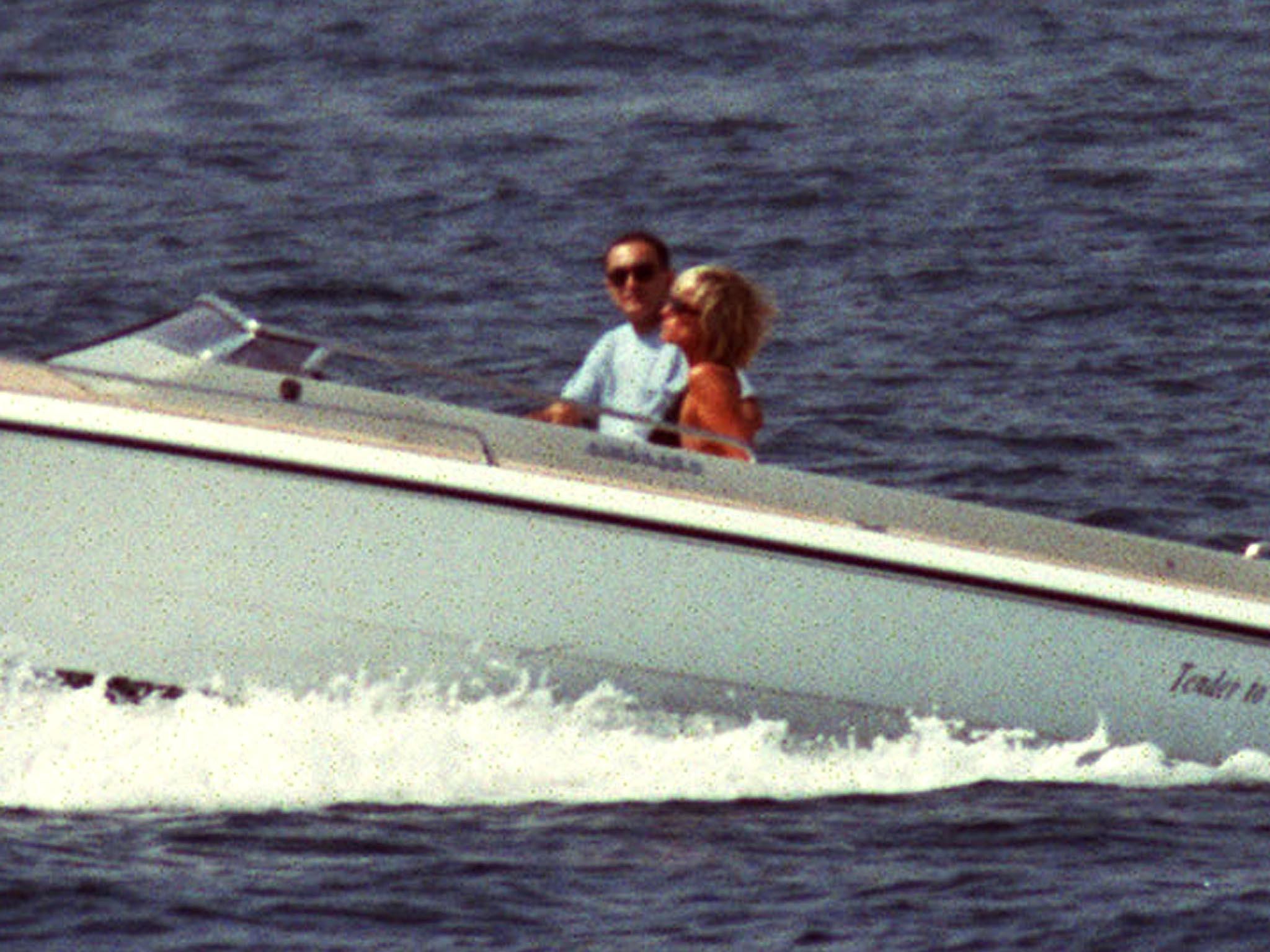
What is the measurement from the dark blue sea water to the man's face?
1.21 meters

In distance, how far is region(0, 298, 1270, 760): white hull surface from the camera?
7785 millimetres

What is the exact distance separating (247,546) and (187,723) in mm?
527

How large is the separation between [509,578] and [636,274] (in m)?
1.14

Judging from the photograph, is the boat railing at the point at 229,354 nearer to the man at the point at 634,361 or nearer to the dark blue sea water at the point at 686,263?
the man at the point at 634,361

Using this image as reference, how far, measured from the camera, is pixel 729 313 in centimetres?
841

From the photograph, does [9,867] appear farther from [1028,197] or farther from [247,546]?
[1028,197]

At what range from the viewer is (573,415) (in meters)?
8.66

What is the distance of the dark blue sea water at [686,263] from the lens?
7594 mm

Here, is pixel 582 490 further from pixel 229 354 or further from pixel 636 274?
pixel 229 354

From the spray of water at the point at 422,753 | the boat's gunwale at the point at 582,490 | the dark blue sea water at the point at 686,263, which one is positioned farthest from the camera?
the spray of water at the point at 422,753

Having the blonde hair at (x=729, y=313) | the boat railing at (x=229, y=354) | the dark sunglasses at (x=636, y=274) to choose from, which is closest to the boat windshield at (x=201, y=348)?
the boat railing at (x=229, y=354)

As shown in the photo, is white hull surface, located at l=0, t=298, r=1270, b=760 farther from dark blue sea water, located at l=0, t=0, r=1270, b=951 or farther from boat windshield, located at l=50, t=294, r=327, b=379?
dark blue sea water, located at l=0, t=0, r=1270, b=951

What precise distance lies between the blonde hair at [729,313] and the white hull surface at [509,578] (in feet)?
Result: 1.25


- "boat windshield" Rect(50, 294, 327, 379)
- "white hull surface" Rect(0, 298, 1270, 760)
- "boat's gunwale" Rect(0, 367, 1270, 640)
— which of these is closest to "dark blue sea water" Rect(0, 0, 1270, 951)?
"white hull surface" Rect(0, 298, 1270, 760)
